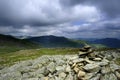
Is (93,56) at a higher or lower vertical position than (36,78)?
higher

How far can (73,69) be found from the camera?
49.6 meters

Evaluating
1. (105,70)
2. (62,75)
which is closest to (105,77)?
(105,70)

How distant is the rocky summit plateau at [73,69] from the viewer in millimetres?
45969

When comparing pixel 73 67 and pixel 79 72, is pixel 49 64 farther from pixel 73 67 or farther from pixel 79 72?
pixel 79 72

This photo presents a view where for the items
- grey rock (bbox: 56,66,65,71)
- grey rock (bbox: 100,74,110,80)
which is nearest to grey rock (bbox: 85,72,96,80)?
grey rock (bbox: 100,74,110,80)

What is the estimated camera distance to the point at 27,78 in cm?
5231

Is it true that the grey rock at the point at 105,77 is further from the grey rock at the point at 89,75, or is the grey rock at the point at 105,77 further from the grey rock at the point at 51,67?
the grey rock at the point at 51,67

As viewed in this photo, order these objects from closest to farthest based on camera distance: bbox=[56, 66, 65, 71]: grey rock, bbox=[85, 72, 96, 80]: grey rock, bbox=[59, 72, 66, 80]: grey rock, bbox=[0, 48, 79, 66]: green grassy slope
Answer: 1. bbox=[85, 72, 96, 80]: grey rock
2. bbox=[59, 72, 66, 80]: grey rock
3. bbox=[56, 66, 65, 71]: grey rock
4. bbox=[0, 48, 79, 66]: green grassy slope

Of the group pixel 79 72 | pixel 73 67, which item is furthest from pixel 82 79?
pixel 73 67

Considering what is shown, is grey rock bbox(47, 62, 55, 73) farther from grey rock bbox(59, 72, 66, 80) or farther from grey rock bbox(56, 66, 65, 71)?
grey rock bbox(59, 72, 66, 80)

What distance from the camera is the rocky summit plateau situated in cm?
4597

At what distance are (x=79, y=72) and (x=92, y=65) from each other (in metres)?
3.38

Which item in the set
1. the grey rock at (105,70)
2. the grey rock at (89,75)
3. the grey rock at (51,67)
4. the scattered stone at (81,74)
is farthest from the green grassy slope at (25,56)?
the grey rock at (105,70)

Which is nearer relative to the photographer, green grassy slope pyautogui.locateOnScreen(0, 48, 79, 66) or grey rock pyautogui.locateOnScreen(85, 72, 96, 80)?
grey rock pyautogui.locateOnScreen(85, 72, 96, 80)
